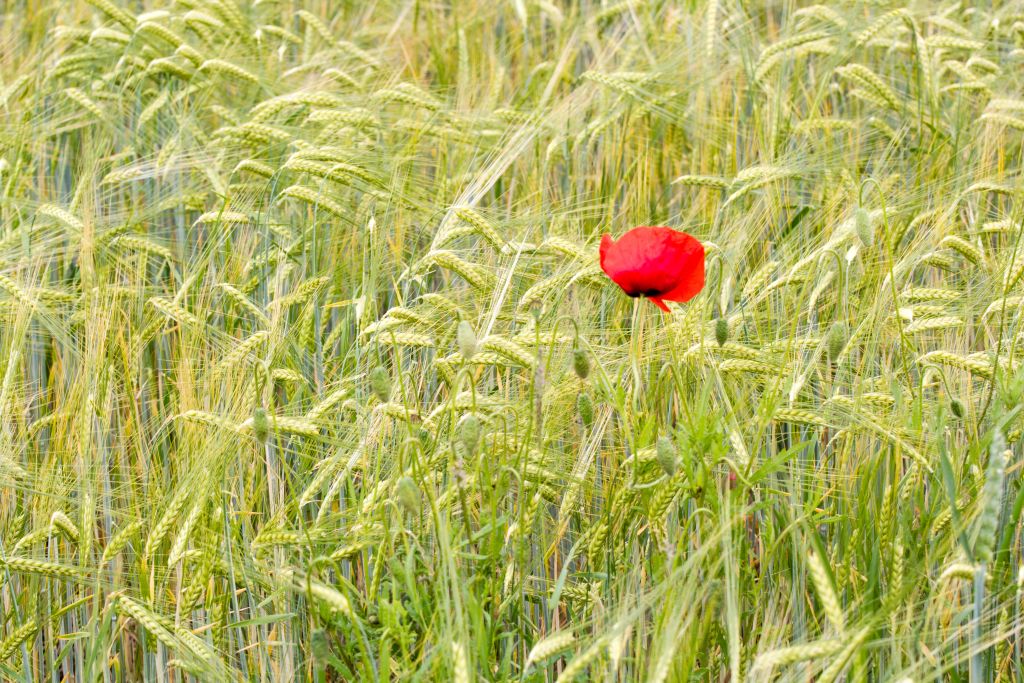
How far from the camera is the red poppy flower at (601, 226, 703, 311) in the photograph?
57.9 inches

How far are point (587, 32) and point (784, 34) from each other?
51 cm

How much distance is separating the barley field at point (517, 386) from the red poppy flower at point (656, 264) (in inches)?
3.0

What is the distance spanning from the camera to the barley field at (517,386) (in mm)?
1408

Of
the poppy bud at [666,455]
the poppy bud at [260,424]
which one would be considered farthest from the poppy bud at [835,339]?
the poppy bud at [260,424]

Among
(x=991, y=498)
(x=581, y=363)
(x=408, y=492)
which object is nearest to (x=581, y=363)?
(x=581, y=363)

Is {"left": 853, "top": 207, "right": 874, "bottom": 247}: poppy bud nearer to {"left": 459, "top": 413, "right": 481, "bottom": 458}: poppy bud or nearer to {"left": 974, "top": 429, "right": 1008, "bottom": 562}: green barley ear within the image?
{"left": 974, "top": 429, "right": 1008, "bottom": 562}: green barley ear

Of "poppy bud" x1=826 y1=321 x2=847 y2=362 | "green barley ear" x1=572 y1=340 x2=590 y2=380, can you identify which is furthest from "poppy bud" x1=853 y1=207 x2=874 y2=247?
"green barley ear" x1=572 y1=340 x2=590 y2=380

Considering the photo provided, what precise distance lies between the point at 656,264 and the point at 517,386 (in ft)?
1.34

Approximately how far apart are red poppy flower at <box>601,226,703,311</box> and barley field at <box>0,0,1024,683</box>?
3.0 inches

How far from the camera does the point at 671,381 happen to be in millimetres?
1829

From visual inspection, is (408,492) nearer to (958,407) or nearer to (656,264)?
(656,264)

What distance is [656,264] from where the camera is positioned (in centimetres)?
147

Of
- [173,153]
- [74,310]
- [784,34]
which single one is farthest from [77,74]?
[784,34]

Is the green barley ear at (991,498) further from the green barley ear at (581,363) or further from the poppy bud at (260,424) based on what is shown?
the poppy bud at (260,424)
